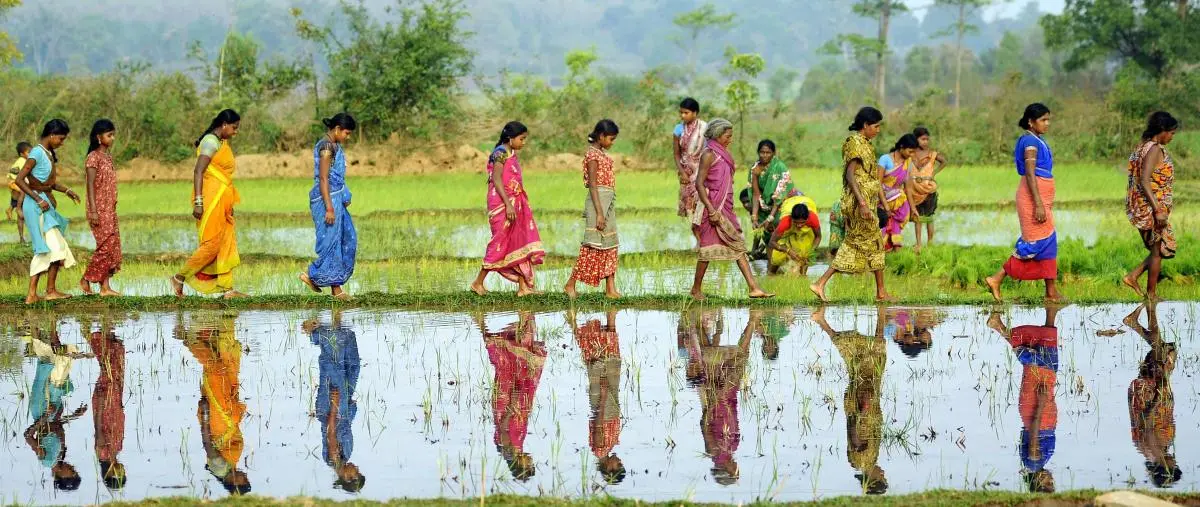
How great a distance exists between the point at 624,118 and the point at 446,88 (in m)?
4.08

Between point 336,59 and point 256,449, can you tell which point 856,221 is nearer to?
point 256,449

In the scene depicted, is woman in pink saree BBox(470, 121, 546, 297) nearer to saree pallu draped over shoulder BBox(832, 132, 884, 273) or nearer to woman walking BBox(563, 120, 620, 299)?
woman walking BBox(563, 120, 620, 299)

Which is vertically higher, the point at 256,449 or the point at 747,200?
the point at 747,200

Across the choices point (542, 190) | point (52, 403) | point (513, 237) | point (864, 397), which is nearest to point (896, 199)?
point (513, 237)

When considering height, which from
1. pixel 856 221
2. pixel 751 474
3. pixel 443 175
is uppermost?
pixel 443 175

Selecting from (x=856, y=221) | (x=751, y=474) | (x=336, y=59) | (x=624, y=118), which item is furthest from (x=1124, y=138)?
(x=751, y=474)

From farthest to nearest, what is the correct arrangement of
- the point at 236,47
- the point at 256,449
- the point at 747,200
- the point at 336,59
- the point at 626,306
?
the point at 236,47, the point at 336,59, the point at 747,200, the point at 626,306, the point at 256,449

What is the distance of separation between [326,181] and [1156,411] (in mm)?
6354

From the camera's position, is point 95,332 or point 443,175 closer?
point 95,332

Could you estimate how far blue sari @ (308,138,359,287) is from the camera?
10.6 metres

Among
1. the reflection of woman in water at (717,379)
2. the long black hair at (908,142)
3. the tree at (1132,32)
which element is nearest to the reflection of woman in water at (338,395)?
the reflection of woman in water at (717,379)

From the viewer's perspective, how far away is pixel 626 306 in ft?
34.0

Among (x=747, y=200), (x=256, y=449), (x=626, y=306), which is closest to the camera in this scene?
(x=256, y=449)

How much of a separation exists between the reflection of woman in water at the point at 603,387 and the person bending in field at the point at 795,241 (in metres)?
2.89
